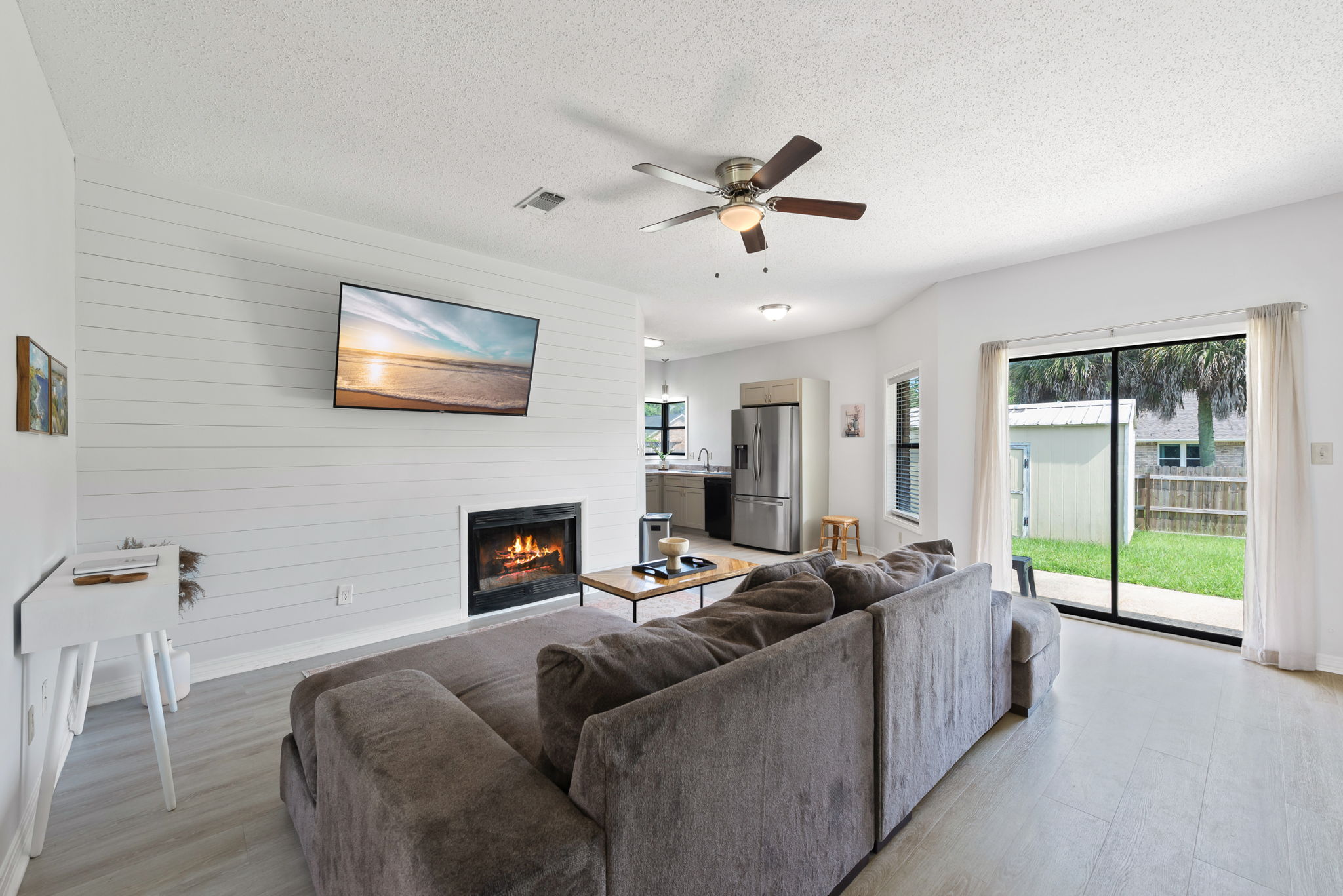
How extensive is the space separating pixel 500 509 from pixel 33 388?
2548 mm

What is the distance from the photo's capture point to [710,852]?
47.2 inches

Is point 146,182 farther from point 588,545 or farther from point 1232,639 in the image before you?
point 1232,639

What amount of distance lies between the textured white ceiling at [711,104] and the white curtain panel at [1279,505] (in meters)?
0.83

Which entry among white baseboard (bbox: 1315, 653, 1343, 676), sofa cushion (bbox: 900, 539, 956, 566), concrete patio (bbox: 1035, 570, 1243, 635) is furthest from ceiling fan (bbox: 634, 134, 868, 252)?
white baseboard (bbox: 1315, 653, 1343, 676)

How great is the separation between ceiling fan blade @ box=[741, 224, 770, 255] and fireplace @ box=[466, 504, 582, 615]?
255cm

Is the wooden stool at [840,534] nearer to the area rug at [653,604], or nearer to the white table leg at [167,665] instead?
the area rug at [653,604]

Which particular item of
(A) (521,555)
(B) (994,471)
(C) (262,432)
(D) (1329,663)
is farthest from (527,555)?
(D) (1329,663)

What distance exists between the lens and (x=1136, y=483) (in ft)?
12.8

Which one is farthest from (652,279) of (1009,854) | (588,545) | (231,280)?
(1009,854)

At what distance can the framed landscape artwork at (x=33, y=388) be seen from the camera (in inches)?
71.4

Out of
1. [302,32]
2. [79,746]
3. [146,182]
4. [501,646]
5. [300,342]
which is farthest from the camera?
[300,342]

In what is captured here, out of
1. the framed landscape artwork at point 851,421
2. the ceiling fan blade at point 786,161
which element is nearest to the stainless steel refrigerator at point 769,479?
the framed landscape artwork at point 851,421

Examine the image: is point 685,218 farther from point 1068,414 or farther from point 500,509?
point 1068,414

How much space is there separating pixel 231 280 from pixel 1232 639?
20.4 ft
